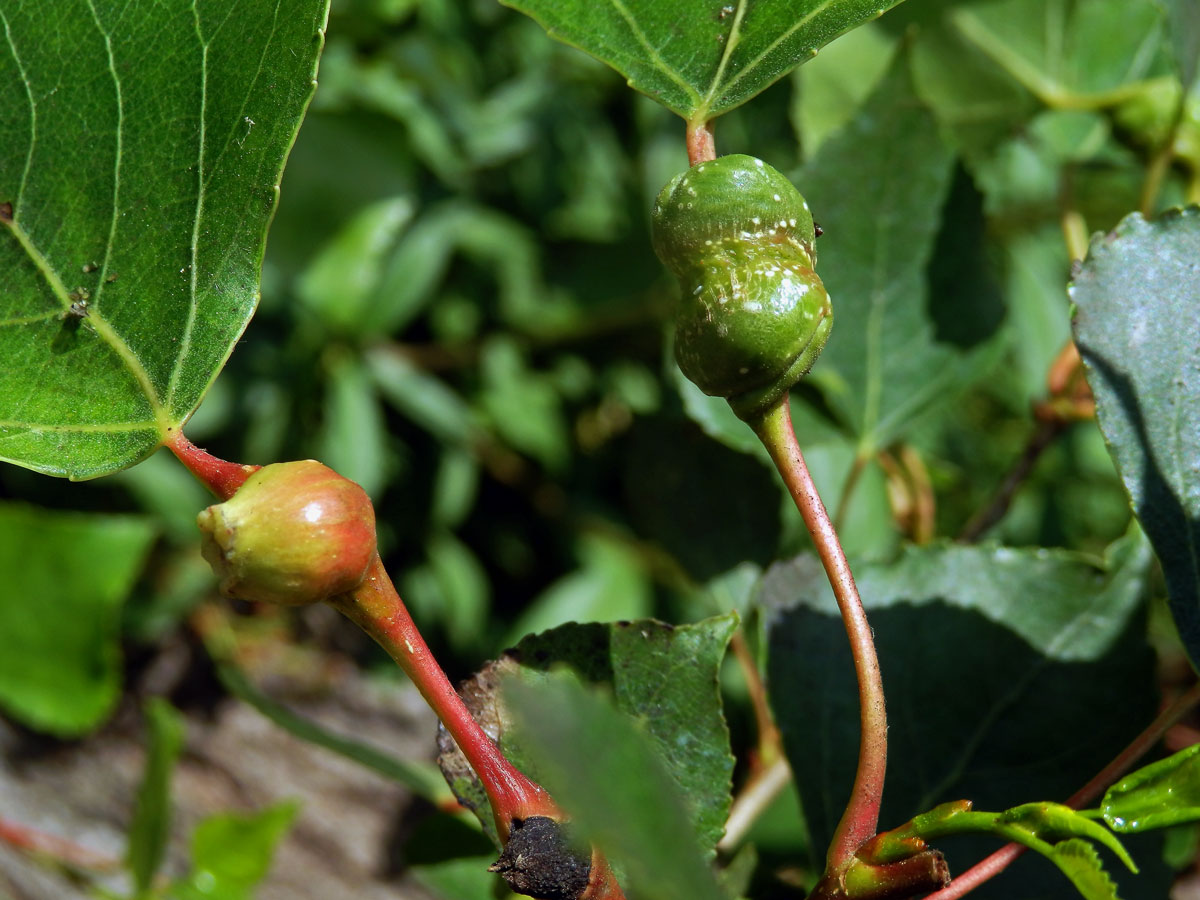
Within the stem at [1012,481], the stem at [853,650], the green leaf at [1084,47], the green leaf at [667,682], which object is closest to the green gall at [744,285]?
the stem at [853,650]

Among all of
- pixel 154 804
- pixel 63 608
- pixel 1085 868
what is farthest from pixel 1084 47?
pixel 63 608

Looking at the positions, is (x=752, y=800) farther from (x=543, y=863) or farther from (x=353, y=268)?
(x=353, y=268)

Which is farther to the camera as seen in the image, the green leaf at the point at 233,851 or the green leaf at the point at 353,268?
the green leaf at the point at 353,268

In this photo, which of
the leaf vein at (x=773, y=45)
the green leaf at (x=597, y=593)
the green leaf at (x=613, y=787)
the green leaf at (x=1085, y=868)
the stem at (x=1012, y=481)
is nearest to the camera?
the green leaf at (x=613, y=787)

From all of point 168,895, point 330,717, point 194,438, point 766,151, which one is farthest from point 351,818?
point 766,151

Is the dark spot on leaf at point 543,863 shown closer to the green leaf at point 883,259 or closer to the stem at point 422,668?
the stem at point 422,668

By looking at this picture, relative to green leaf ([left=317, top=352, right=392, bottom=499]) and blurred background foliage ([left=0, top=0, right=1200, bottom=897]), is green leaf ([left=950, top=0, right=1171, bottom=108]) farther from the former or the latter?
green leaf ([left=317, top=352, right=392, bottom=499])

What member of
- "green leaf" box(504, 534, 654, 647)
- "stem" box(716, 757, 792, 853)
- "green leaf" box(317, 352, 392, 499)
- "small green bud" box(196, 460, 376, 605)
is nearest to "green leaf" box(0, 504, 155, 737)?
"green leaf" box(317, 352, 392, 499)

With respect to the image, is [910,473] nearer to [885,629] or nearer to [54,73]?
[885,629]
